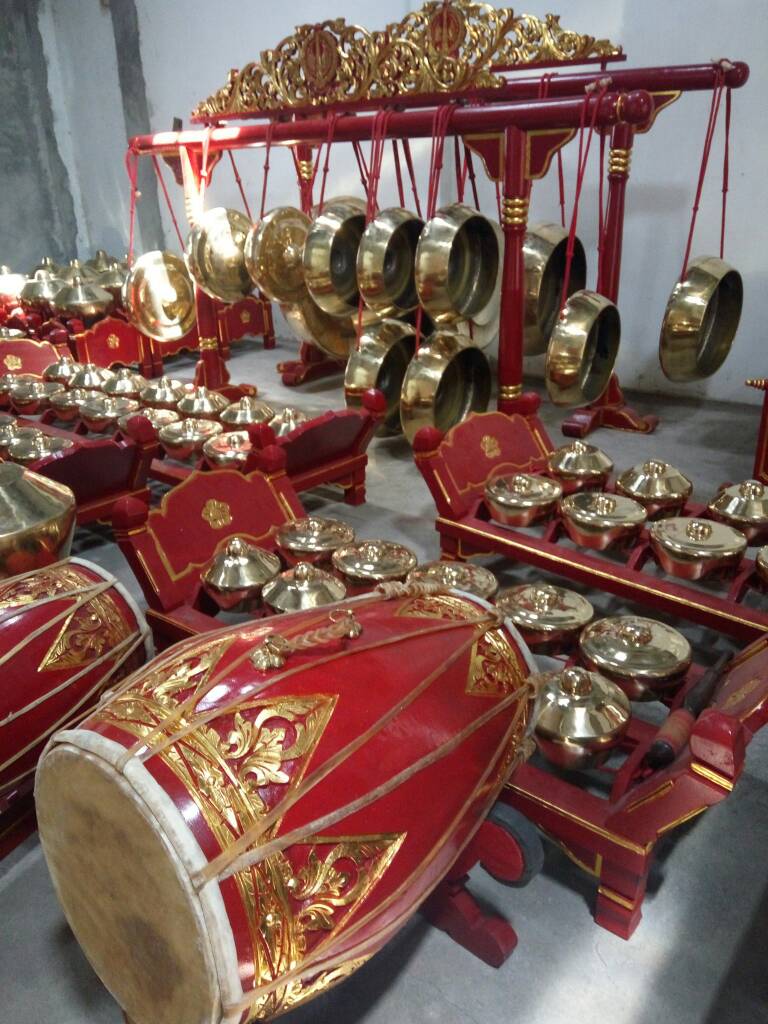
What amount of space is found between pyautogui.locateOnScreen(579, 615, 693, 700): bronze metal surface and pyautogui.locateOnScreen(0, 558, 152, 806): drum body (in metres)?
0.70

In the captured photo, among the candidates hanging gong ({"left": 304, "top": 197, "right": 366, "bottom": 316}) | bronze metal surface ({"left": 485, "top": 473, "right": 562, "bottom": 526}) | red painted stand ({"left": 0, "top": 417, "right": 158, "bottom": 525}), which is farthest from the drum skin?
hanging gong ({"left": 304, "top": 197, "right": 366, "bottom": 316})

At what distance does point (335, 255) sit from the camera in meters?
2.71

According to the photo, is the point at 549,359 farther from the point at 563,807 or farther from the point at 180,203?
the point at 180,203

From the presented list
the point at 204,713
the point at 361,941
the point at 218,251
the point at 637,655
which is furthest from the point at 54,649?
the point at 218,251

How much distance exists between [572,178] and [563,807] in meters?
3.19

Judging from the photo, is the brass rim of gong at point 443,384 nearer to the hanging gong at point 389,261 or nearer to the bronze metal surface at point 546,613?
the hanging gong at point 389,261

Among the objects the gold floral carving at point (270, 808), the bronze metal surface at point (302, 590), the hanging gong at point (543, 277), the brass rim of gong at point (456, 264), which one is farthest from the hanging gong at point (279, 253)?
the gold floral carving at point (270, 808)

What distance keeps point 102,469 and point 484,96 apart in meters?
1.61

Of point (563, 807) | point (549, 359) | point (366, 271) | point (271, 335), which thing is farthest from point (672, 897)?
point (271, 335)

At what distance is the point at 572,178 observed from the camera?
3.52m

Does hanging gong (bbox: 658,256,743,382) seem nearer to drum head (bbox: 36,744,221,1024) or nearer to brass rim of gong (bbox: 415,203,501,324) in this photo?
brass rim of gong (bbox: 415,203,501,324)

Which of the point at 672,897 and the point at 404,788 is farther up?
the point at 404,788

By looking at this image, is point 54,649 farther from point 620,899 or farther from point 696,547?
point 696,547

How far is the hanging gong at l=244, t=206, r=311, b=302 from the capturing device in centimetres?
261
